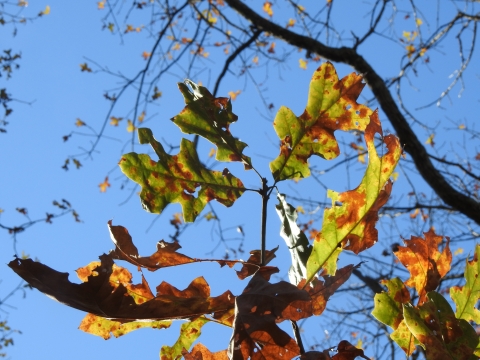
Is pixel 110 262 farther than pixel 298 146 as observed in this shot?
No

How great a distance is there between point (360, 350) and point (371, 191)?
244mm

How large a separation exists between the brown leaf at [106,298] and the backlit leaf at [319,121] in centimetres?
29

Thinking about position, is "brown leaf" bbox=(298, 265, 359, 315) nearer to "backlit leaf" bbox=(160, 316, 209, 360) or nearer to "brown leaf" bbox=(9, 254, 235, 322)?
"brown leaf" bbox=(9, 254, 235, 322)

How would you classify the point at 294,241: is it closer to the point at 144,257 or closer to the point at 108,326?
the point at 144,257

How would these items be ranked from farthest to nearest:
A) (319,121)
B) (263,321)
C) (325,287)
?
(319,121) → (325,287) → (263,321)

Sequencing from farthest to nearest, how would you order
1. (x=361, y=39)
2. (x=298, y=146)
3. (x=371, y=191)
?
(x=361, y=39) → (x=298, y=146) → (x=371, y=191)

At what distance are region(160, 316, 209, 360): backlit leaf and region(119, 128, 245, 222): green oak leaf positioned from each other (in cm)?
21

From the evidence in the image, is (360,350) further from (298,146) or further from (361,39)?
(361,39)

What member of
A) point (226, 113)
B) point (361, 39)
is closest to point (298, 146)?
point (226, 113)

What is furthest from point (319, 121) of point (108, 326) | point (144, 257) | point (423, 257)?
point (108, 326)

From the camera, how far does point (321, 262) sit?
0.79 meters

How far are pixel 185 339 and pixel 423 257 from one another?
47cm

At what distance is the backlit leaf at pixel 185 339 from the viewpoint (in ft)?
2.99

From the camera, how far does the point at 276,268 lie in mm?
720
